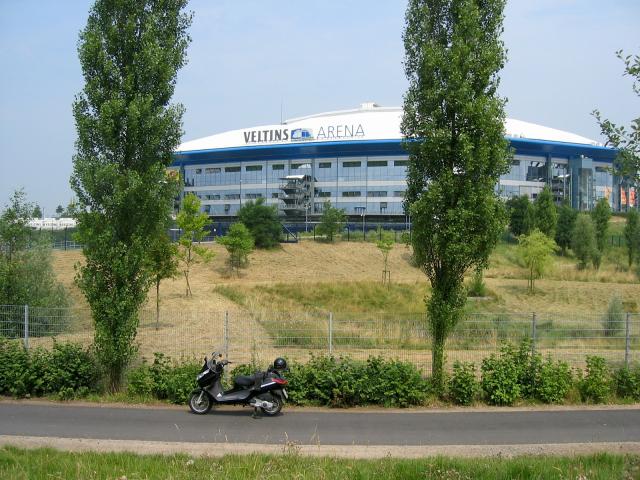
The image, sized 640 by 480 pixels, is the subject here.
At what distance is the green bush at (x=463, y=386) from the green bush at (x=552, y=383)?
123 centimetres

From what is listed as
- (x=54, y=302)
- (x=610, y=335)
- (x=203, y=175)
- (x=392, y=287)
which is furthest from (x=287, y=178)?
(x=610, y=335)

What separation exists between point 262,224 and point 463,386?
43068 millimetres

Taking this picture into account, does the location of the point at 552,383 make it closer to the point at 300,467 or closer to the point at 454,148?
the point at 454,148

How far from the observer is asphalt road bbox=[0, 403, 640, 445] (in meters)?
9.71

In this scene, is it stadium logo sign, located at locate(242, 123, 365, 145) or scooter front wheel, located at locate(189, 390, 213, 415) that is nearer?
scooter front wheel, located at locate(189, 390, 213, 415)

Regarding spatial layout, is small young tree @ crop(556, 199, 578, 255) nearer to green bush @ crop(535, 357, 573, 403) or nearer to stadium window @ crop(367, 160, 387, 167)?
stadium window @ crop(367, 160, 387, 167)

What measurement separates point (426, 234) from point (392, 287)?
92.9 feet

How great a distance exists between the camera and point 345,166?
273 feet

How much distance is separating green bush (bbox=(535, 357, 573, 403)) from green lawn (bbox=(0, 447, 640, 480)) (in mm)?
4566

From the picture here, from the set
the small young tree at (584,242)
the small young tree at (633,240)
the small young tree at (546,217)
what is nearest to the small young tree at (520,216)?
the small young tree at (546,217)

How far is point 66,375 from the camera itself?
1264 cm

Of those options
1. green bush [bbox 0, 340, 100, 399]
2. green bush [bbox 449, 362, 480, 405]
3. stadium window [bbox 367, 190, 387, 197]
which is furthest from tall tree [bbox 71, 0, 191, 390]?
stadium window [bbox 367, 190, 387, 197]

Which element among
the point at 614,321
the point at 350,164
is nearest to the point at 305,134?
the point at 350,164

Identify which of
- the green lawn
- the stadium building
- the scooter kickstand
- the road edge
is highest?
the stadium building
